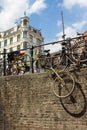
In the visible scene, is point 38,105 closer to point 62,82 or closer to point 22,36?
point 62,82

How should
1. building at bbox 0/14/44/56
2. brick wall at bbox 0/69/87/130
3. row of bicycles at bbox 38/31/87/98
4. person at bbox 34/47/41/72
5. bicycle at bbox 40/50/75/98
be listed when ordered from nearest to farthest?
brick wall at bbox 0/69/87/130 → bicycle at bbox 40/50/75/98 → row of bicycles at bbox 38/31/87/98 → person at bbox 34/47/41/72 → building at bbox 0/14/44/56

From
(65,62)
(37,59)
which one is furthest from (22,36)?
(65,62)

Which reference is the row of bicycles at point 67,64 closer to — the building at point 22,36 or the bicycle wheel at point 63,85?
the bicycle wheel at point 63,85

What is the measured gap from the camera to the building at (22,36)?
61.1 m

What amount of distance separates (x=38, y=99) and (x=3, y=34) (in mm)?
58984

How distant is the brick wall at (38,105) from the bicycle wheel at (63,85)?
0.18 metres

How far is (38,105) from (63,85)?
1.25 metres

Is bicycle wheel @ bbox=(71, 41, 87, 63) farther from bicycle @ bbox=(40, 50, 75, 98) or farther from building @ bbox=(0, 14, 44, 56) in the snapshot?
building @ bbox=(0, 14, 44, 56)

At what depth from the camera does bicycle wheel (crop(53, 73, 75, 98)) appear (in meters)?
10.4

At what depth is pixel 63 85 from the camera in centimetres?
1055

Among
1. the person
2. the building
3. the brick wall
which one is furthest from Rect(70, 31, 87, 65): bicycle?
the building

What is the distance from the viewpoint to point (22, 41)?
6041 cm

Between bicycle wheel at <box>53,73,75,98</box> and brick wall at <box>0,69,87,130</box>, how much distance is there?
0.18 metres

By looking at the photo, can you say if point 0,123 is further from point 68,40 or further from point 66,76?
point 68,40
